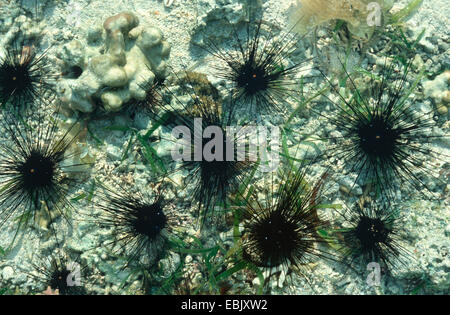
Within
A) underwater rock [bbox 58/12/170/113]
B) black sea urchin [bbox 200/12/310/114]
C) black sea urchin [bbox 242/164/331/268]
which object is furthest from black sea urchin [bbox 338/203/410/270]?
underwater rock [bbox 58/12/170/113]

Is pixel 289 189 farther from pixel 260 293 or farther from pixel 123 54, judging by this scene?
pixel 123 54

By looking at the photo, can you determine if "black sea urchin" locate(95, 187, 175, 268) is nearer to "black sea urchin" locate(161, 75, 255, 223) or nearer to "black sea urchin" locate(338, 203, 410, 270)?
"black sea urchin" locate(161, 75, 255, 223)

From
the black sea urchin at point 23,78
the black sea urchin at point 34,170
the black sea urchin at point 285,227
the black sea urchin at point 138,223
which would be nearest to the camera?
the black sea urchin at point 285,227

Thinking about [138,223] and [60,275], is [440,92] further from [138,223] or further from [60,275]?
[60,275]

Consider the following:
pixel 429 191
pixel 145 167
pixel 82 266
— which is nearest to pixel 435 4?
pixel 429 191

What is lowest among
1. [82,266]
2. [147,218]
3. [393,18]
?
[82,266]

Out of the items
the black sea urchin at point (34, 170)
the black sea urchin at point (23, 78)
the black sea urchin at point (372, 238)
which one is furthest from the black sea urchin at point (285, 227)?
the black sea urchin at point (23, 78)

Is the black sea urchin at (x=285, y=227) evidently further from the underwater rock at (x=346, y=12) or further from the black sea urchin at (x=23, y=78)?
the black sea urchin at (x=23, y=78)
